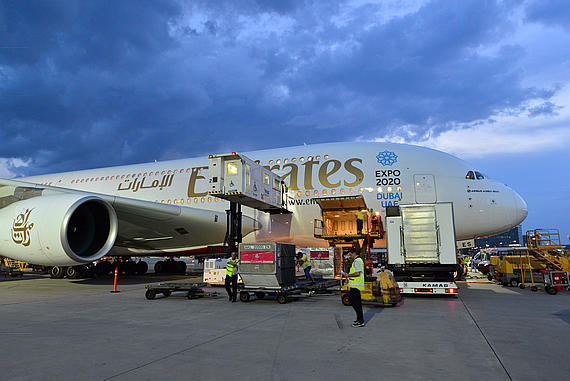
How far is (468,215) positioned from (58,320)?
38.9ft

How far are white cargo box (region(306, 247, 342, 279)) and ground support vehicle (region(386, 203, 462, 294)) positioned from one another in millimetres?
3576

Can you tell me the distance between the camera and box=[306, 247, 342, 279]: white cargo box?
13250mm

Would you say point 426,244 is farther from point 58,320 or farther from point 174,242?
point 174,242

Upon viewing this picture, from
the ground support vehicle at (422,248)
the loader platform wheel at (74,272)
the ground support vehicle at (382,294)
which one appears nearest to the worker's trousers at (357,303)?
the ground support vehicle at (382,294)

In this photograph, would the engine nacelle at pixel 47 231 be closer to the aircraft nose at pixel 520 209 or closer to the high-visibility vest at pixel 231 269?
the high-visibility vest at pixel 231 269

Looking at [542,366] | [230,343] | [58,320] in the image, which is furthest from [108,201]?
[542,366]

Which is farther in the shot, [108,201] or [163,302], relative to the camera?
[108,201]

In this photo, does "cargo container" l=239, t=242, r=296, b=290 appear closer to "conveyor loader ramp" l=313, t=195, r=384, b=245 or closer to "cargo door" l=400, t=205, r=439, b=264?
"cargo door" l=400, t=205, r=439, b=264

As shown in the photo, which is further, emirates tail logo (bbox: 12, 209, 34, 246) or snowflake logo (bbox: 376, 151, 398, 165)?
snowflake logo (bbox: 376, 151, 398, 165)

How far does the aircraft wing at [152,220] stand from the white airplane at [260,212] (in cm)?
3

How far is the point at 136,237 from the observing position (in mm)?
14078

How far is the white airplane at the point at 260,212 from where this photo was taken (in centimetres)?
963

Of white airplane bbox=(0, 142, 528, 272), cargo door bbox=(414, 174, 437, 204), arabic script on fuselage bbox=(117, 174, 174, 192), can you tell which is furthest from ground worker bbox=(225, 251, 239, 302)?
arabic script on fuselage bbox=(117, 174, 174, 192)

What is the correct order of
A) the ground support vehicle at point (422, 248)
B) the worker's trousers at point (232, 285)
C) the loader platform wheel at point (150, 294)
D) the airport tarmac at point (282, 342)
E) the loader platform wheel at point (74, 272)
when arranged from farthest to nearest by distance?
the loader platform wheel at point (74, 272)
the ground support vehicle at point (422, 248)
the loader platform wheel at point (150, 294)
the worker's trousers at point (232, 285)
the airport tarmac at point (282, 342)
